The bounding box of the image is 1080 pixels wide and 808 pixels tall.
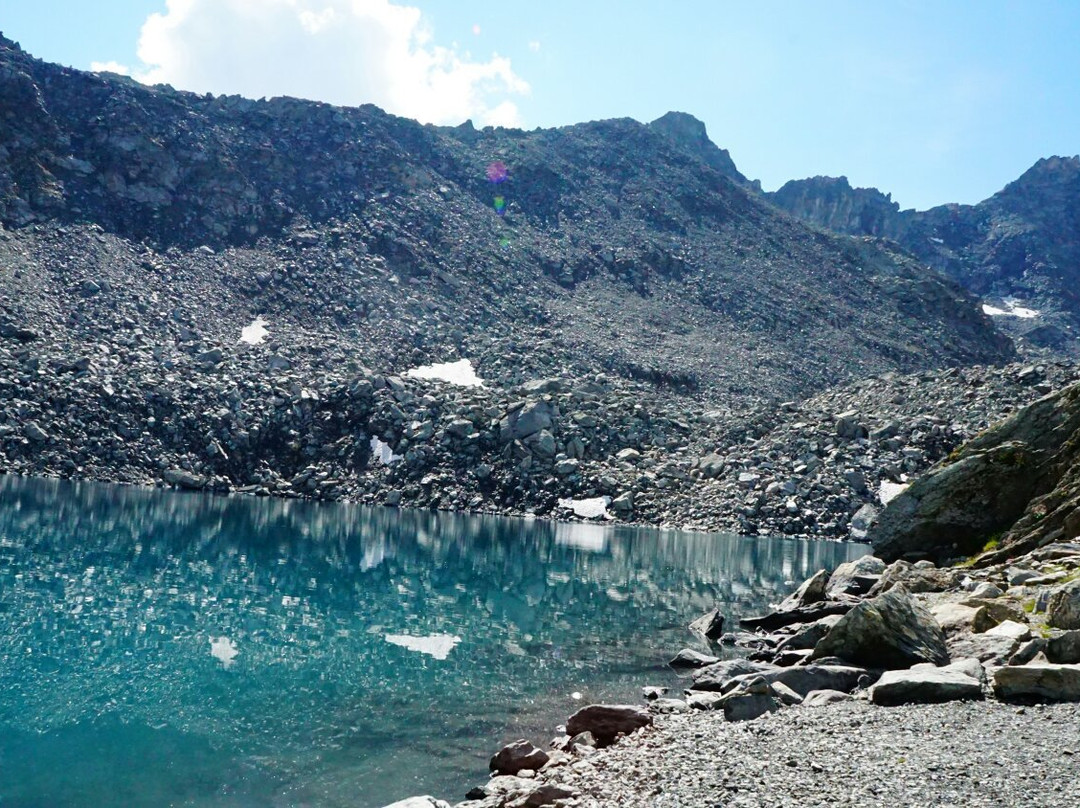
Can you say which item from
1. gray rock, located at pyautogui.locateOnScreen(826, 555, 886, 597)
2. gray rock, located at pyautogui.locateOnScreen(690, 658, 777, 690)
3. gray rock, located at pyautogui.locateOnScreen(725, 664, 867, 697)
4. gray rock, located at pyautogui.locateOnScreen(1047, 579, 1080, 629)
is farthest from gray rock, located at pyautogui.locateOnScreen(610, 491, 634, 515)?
gray rock, located at pyautogui.locateOnScreen(1047, 579, 1080, 629)

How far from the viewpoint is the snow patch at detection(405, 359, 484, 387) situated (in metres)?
85.4

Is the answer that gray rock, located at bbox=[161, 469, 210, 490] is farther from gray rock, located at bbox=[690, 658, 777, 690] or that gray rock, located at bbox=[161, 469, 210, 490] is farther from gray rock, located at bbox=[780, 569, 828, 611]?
gray rock, located at bbox=[690, 658, 777, 690]

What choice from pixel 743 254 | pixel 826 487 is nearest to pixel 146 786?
pixel 826 487

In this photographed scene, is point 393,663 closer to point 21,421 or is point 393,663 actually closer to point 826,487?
point 826,487

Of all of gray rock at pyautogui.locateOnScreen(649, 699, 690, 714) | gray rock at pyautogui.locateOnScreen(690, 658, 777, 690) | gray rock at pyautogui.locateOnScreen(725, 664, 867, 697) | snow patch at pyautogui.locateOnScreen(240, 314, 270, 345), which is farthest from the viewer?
snow patch at pyautogui.locateOnScreen(240, 314, 270, 345)

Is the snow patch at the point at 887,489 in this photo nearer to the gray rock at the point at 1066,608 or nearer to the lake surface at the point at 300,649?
the lake surface at the point at 300,649

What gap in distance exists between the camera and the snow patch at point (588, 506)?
64312mm

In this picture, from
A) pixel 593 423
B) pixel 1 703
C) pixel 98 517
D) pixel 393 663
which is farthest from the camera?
pixel 593 423

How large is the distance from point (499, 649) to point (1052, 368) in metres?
73.7

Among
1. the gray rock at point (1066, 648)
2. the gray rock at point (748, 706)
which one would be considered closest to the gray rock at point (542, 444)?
the gray rock at point (748, 706)

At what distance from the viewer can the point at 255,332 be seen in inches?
3568

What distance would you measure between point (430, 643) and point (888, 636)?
1147 cm

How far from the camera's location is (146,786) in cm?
1087

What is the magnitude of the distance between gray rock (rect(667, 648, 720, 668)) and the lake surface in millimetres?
782
